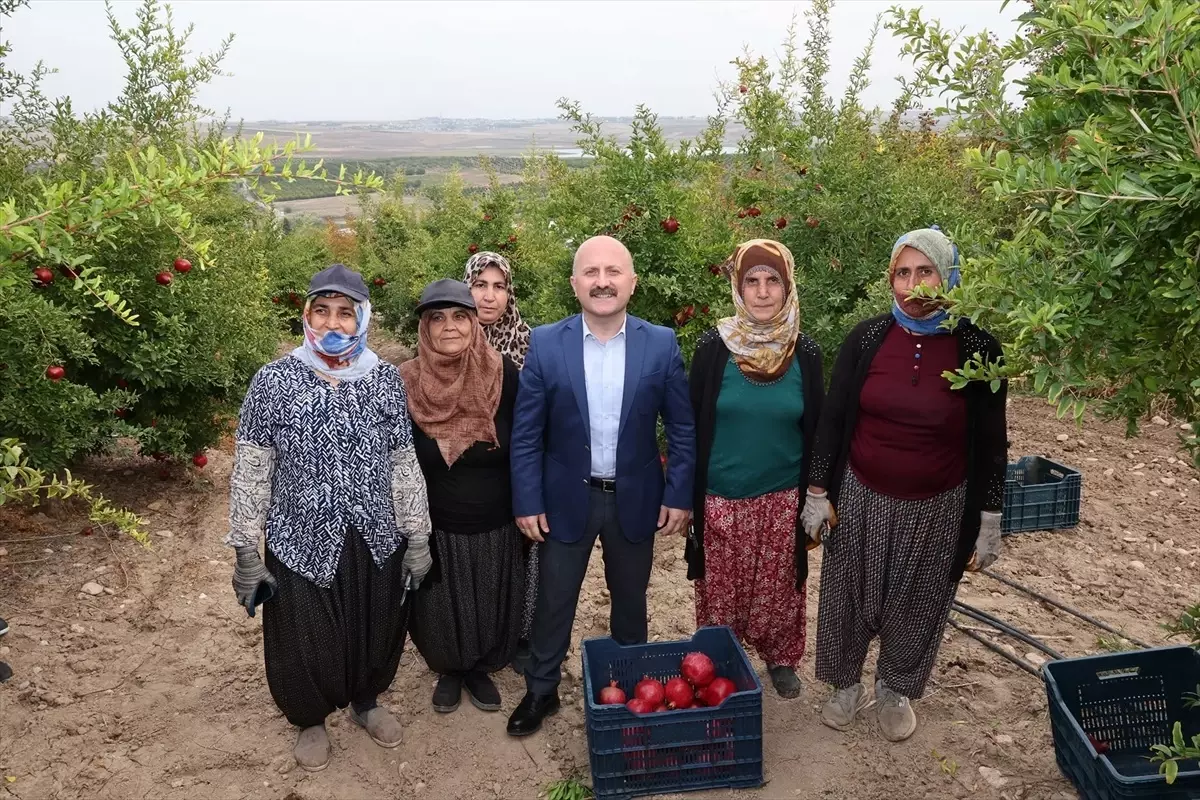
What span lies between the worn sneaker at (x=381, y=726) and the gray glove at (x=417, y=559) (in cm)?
65

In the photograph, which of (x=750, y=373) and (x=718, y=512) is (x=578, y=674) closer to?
(x=718, y=512)

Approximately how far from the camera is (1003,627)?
4.27 metres

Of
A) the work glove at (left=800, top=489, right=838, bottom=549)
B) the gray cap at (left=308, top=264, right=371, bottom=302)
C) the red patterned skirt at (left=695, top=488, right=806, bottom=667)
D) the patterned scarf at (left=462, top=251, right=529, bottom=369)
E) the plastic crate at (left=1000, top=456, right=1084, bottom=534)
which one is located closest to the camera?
the gray cap at (left=308, top=264, right=371, bottom=302)

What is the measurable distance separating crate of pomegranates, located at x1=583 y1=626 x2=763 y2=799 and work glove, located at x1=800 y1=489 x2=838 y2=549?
56cm

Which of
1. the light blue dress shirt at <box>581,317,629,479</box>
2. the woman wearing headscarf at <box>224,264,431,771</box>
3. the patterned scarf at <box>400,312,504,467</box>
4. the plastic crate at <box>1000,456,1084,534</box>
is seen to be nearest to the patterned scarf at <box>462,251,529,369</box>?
the patterned scarf at <box>400,312,504,467</box>

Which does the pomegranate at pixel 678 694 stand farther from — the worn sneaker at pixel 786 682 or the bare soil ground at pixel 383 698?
the worn sneaker at pixel 786 682

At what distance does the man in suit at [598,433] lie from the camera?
3285 mm

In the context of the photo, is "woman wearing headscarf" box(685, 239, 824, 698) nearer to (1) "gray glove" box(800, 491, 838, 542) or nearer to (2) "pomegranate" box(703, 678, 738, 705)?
(1) "gray glove" box(800, 491, 838, 542)

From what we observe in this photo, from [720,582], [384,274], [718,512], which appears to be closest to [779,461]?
[718,512]

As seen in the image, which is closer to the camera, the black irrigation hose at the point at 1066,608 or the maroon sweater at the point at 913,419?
the maroon sweater at the point at 913,419

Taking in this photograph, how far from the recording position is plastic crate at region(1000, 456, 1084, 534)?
211 inches

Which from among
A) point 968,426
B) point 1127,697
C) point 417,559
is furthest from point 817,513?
point 417,559

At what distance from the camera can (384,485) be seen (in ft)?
10.6

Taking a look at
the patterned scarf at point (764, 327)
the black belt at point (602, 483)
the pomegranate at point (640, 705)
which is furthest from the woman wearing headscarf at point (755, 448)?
the pomegranate at point (640, 705)
